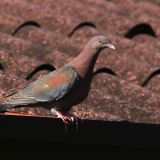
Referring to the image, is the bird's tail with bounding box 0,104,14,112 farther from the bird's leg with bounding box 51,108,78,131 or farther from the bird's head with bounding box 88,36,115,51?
the bird's head with bounding box 88,36,115,51

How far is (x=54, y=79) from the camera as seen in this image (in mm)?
3873

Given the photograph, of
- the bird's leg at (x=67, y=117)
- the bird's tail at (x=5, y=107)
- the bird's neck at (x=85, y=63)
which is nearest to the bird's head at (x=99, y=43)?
the bird's neck at (x=85, y=63)

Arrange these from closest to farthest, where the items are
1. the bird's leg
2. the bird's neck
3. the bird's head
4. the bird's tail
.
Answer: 1. the bird's leg
2. the bird's tail
3. the bird's neck
4. the bird's head

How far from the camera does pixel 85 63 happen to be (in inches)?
154

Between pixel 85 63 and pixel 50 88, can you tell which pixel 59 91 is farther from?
pixel 85 63

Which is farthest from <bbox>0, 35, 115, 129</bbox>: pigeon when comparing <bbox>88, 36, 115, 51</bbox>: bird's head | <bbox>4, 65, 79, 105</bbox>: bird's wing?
<bbox>88, 36, 115, 51</bbox>: bird's head

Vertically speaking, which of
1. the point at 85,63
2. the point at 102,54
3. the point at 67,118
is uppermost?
the point at 85,63

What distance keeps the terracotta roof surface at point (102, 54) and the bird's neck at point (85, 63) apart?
0.15 metres

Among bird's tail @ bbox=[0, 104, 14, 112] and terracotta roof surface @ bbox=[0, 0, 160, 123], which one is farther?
terracotta roof surface @ bbox=[0, 0, 160, 123]

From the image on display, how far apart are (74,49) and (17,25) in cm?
49

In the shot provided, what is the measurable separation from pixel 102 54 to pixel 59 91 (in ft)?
3.65

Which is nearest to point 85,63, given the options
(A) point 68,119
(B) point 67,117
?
(B) point 67,117

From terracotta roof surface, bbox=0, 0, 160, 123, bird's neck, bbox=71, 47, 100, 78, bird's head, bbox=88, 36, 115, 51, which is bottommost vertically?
terracotta roof surface, bbox=0, 0, 160, 123

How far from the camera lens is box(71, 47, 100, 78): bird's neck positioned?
3873 mm
